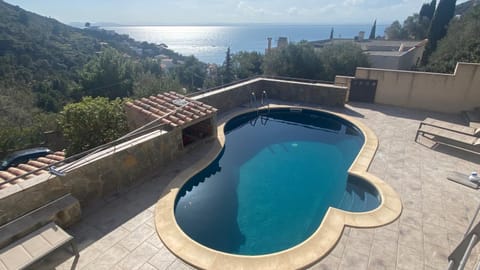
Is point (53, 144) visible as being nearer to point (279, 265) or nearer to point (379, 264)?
point (279, 265)

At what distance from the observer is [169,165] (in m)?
7.91

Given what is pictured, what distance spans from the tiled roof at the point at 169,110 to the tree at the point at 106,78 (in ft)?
64.9

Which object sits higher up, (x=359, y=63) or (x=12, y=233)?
(x=359, y=63)

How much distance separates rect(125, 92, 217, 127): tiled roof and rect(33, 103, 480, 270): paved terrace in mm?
1430

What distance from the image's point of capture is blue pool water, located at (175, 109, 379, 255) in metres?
5.83

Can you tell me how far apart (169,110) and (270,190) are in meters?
4.33

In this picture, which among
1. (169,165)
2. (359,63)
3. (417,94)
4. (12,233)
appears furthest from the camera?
(359,63)

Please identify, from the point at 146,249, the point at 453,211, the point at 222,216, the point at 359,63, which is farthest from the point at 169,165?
the point at 359,63

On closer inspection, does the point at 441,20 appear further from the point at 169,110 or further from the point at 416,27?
the point at 169,110

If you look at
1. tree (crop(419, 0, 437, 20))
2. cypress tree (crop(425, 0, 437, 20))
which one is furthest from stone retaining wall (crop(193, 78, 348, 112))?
tree (crop(419, 0, 437, 20))

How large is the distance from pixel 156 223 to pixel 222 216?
1.65 metres

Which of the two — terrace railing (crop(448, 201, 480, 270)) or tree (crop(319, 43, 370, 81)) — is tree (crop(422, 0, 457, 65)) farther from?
terrace railing (crop(448, 201, 480, 270))

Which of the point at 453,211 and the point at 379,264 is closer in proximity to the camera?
the point at 379,264

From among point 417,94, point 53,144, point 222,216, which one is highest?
point 417,94
